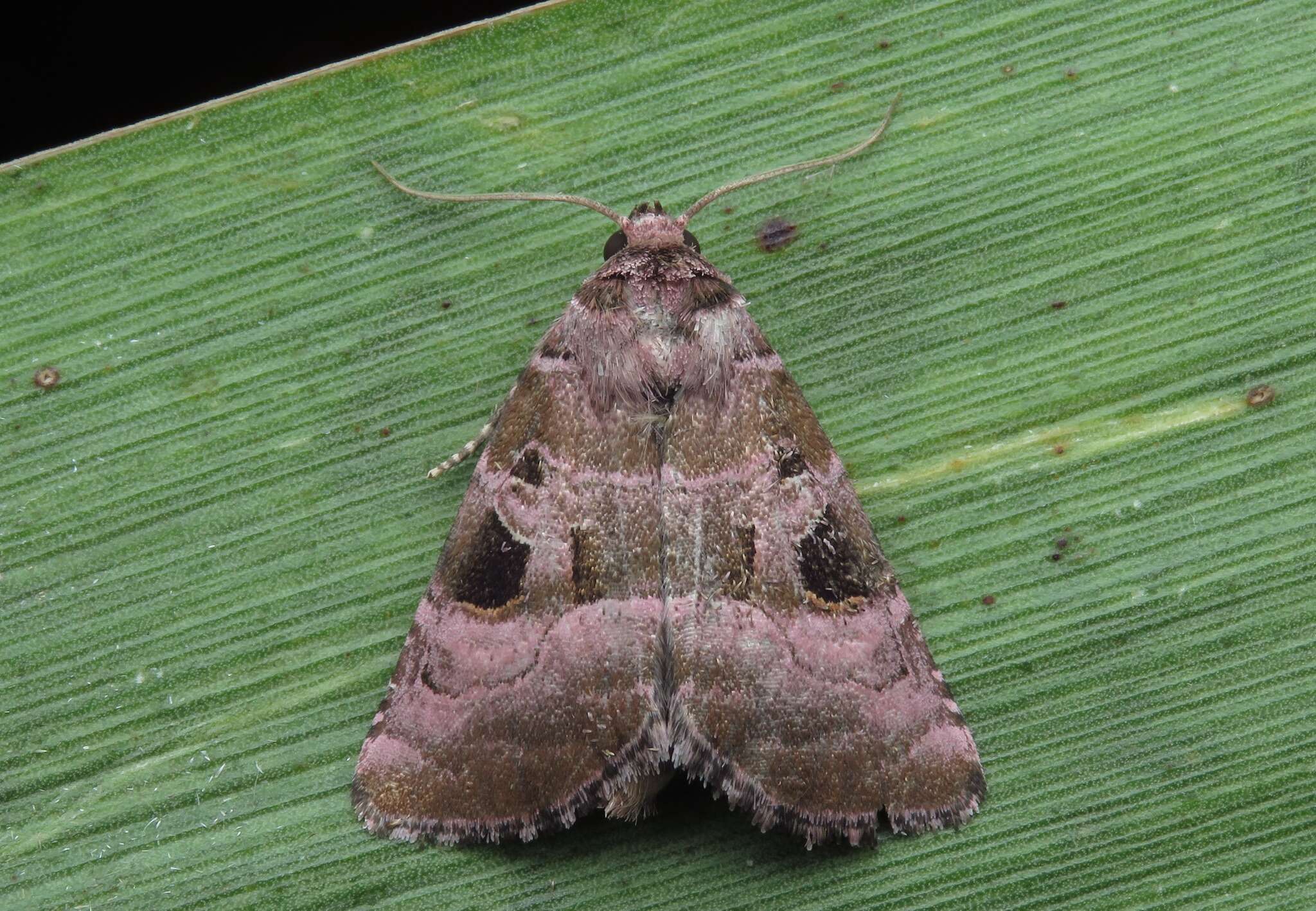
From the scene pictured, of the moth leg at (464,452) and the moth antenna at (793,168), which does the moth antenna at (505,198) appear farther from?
the moth leg at (464,452)

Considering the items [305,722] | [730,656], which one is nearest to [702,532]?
[730,656]

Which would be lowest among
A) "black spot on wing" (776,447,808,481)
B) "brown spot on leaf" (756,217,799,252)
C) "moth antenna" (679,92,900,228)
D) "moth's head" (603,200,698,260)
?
"black spot on wing" (776,447,808,481)

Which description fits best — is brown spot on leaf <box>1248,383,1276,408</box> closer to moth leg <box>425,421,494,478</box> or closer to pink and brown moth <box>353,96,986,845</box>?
pink and brown moth <box>353,96,986,845</box>

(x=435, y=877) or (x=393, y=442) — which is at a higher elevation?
(x=393, y=442)

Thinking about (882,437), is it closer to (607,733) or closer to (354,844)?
(607,733)

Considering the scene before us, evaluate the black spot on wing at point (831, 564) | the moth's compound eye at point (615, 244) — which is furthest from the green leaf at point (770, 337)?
the black spot on wing at point (831, 564)

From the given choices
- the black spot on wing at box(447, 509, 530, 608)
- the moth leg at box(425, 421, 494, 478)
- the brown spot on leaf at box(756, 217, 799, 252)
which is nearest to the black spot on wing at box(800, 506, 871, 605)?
the black spot on wing at box(447, 509, 530, 608)

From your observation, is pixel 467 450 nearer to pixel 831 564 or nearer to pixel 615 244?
pixel 615 244
